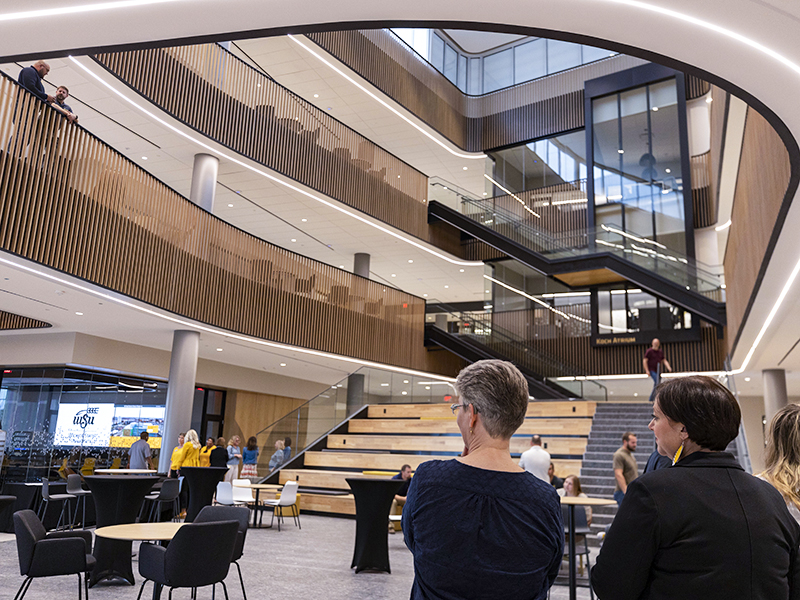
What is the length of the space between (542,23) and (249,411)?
1778 cm

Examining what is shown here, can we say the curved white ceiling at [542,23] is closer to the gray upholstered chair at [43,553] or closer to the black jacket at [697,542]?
the black jacket at [697,542]

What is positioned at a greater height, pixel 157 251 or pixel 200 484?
pixel 157 251

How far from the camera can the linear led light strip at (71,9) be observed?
369 cm

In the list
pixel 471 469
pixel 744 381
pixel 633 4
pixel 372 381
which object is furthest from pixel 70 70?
pixel 744 381

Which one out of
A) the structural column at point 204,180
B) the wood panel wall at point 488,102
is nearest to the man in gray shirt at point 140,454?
the structural column at point 204,180

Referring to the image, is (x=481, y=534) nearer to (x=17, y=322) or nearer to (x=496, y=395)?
(x=496, y=395)

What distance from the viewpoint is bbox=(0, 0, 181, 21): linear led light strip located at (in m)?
3.69

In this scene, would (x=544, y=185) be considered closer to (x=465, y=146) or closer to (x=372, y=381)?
(x=465, y=146)

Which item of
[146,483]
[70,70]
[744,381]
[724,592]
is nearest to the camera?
[724,592]

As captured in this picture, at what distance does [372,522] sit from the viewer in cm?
711

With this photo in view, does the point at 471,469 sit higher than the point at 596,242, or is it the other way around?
the point at 596,242

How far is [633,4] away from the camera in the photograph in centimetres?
328

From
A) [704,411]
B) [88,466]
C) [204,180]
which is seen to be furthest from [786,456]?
[88,466]

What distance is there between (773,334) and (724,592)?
31.7ft
